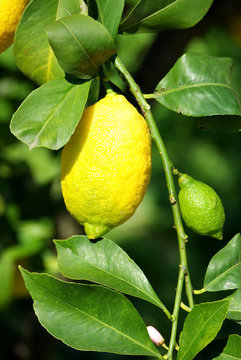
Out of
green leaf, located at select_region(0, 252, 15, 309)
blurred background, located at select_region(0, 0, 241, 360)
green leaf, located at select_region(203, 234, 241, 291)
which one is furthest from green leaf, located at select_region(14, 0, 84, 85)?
green leaf, located at select_region(0, 252, 15, 309)

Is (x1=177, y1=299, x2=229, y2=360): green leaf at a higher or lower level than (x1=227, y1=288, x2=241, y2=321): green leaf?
higher

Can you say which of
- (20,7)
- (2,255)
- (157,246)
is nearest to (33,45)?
(20,7)

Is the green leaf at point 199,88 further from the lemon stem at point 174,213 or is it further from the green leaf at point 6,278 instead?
the green leaf at point 6,278

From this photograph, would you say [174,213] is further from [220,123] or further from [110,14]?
[110,14]

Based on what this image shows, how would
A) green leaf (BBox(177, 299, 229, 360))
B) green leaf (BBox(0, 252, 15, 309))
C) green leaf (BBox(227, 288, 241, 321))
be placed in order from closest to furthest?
1. green leaf (BBox(177, 299, 229, 360))
2. green leaf (BBox(227, 288, 241, 321))
3. green leaf (BBox(0, 252, 15, 309))

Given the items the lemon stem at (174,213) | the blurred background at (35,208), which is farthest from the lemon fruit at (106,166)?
the blurred background at (35,208)

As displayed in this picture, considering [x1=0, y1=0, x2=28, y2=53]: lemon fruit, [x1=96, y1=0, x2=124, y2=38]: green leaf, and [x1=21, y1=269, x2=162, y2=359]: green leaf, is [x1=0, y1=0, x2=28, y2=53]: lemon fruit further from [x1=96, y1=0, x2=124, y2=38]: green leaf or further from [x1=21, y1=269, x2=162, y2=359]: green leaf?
[x1=21, y1=269, x2=162, y2=359]: green leaf

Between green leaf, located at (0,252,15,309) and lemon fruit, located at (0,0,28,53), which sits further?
green leaf, located at (0,252,15,309)

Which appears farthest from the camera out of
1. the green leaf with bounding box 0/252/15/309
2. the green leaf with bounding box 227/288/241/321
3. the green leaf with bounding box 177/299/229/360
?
the green leaf with bounding box 0/252/15/309

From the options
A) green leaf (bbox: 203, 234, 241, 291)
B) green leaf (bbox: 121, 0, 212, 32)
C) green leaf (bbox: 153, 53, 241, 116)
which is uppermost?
green leaf (bbox: 121, 0, 212, 32)
